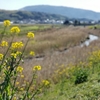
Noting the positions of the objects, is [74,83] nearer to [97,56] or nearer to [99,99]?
[97,56]

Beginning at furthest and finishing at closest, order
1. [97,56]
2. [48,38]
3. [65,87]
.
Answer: [48,38]
[97,56]
[65,87]

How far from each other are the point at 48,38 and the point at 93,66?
15404mm

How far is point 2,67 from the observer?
145 inches

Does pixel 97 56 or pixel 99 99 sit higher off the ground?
pixel 99 99

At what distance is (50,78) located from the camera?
9.81 meters

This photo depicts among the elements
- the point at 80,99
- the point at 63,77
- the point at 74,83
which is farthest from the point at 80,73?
the point at 80,99

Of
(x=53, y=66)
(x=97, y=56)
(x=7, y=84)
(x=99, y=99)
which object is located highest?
(x=7, y=84)

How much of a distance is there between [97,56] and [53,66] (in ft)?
6.90

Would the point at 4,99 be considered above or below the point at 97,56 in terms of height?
above

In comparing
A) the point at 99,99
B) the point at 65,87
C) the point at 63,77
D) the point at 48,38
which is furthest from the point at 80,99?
the point at 48,38

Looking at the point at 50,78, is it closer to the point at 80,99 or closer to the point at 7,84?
the point at 80,99

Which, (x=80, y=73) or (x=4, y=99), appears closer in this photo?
(x=4, y=99)

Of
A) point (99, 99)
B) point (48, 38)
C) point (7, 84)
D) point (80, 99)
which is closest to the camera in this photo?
point (7, 84)

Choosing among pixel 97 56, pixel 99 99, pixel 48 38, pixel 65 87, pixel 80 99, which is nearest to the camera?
pixel 99 99
